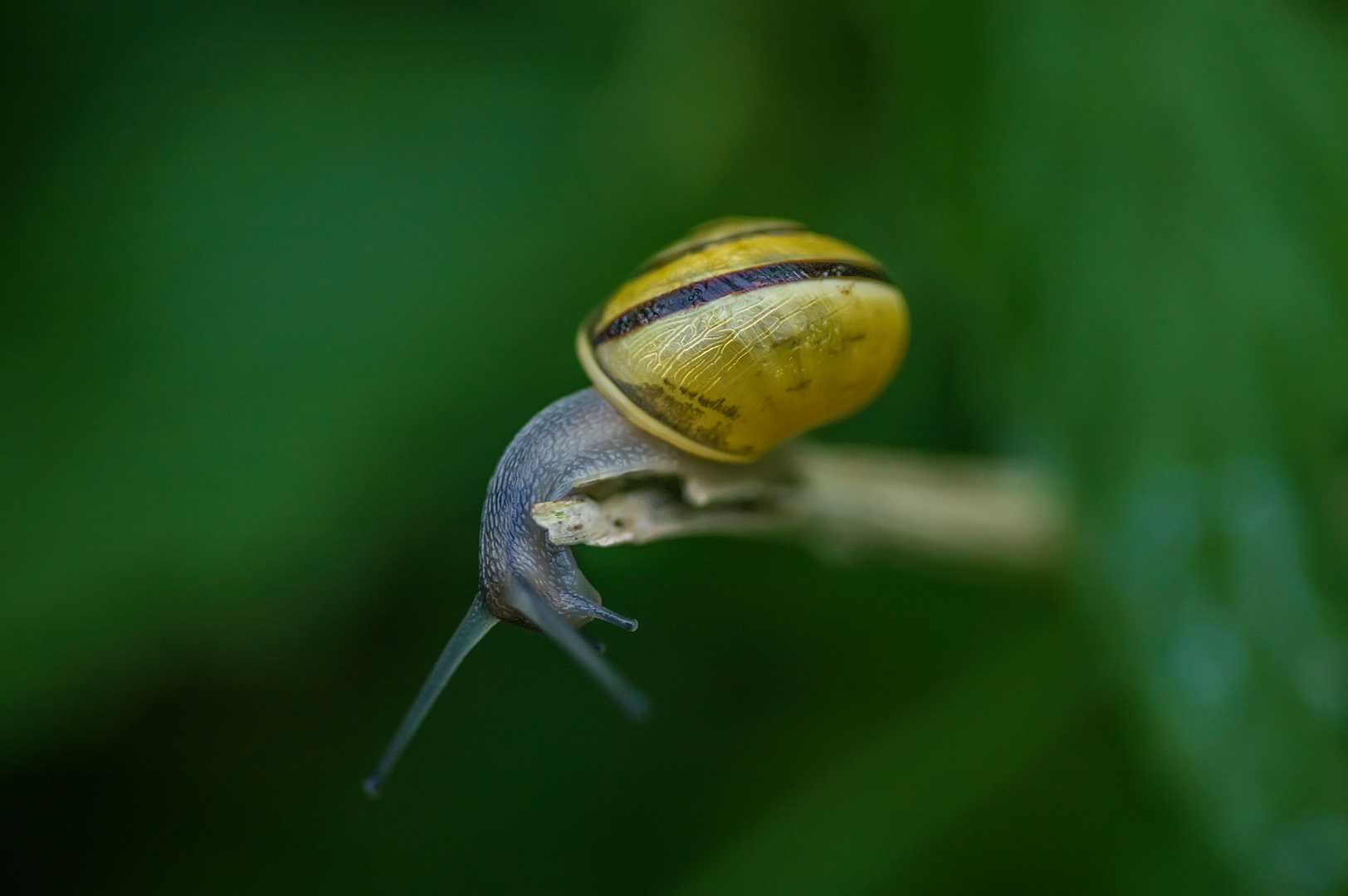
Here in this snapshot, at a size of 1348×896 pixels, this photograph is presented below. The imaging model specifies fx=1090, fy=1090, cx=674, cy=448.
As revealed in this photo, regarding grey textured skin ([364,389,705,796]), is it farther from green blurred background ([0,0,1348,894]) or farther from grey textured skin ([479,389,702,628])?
green blurred background ([0,0,1348,894])

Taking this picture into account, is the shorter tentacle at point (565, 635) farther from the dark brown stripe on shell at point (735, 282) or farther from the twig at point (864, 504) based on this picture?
the dark brown stripe on shell at point (735, 282)

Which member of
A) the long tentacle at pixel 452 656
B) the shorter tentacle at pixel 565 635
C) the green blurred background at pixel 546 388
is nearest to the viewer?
the shorter tentacle at pixel 565 635

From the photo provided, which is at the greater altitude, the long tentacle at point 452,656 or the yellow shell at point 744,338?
the yellow shell at point 744,338

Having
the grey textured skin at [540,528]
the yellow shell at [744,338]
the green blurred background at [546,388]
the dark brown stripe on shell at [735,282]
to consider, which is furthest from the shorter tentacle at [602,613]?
the green blurred background at [546,388]

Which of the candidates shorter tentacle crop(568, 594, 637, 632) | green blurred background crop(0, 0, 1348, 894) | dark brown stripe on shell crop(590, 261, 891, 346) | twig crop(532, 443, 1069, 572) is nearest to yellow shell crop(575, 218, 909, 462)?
dark brown stripe on shell crop(590, 261, 891, 346)

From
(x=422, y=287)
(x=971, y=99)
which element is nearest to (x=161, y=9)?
(x=422, y=287)

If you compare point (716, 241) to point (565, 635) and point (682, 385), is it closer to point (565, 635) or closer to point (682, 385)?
point (682, 385)
